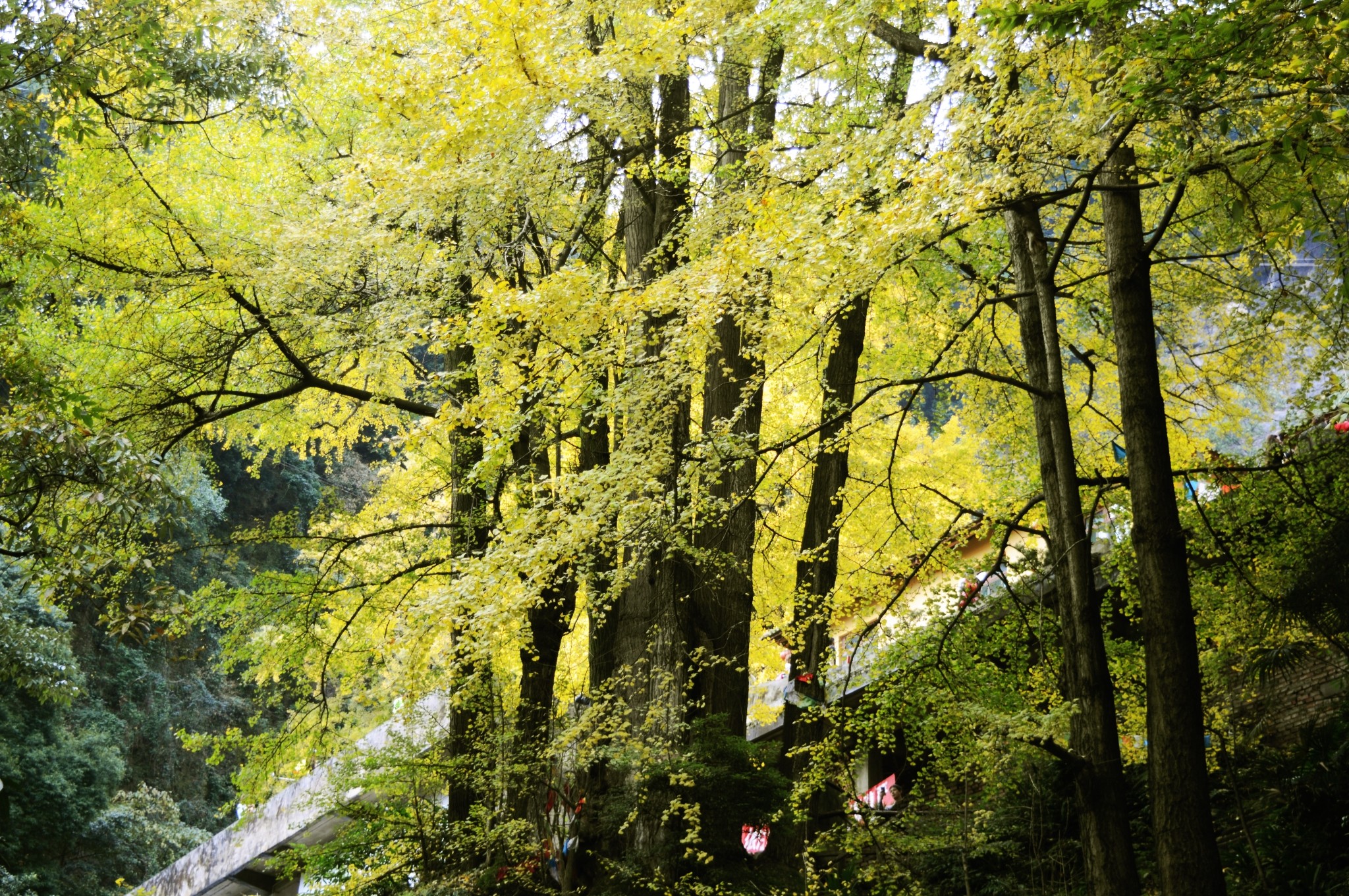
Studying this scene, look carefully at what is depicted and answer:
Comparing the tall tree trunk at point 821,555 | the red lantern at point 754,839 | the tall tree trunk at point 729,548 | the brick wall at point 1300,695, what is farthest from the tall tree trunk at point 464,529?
the brick wall at point 1300,695

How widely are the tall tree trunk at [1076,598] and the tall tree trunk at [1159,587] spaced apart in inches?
11.9

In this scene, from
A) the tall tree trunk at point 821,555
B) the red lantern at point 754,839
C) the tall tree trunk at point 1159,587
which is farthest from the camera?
the tall tree trunk at point 821,555

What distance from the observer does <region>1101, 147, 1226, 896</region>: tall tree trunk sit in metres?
4.69

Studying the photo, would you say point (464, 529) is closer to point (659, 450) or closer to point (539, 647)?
point (539, 647)

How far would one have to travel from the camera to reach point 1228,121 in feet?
13.0

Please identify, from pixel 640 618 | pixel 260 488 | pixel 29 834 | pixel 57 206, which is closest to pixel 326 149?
pixel 57 206

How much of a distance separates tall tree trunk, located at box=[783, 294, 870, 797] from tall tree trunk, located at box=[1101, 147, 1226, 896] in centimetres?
→ 170

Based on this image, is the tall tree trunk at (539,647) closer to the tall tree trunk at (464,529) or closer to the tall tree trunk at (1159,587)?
the tall tree trunk at (464,529)

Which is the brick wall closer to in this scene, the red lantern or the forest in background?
the forest in background

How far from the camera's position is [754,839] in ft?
23.5

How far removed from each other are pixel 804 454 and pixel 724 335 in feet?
6.38

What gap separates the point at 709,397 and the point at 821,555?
75.5 inches

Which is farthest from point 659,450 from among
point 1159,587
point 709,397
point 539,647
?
point 539,647

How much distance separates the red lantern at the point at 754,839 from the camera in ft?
21.5
